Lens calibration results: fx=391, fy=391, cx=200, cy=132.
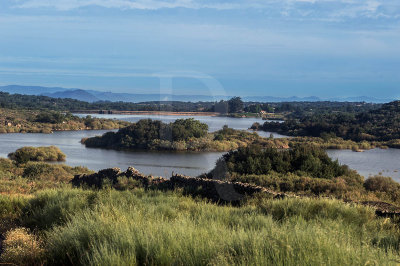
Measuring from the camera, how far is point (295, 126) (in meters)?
46.7

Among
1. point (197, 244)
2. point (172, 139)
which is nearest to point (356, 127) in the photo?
point (172, 139)

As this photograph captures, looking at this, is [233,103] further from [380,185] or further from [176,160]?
[380,185]

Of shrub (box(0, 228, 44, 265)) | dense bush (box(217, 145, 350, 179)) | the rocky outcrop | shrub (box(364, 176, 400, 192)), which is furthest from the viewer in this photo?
dense bush (box(217, 145, 350, 179))

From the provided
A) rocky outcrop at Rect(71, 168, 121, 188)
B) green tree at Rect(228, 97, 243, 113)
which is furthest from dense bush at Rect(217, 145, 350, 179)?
rocky outcrop at Rect(71, 168, 121, 188)

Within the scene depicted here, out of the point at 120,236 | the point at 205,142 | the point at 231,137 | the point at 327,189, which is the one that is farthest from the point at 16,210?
the point at 231,137

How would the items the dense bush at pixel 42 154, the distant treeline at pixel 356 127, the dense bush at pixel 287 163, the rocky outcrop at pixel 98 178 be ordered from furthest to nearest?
the distant treeline at pixel 356 127, the dense bush at pixel 42 154, the dense bush at pixel 287 163, the rocky outcrop at pixel 98 178

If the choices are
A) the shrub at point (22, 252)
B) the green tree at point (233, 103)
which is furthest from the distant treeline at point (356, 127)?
the shrub at point (22, 252)

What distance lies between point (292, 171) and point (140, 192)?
8.50 m

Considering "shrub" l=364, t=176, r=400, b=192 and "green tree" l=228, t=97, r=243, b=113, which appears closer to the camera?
"shrub" l=364, t=176, r=400, b=192

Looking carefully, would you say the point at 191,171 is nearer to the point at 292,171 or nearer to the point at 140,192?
A: the point at 292,171

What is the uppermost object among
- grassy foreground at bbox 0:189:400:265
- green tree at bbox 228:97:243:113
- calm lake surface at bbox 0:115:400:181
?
green tree at bbox 228:97:243:113

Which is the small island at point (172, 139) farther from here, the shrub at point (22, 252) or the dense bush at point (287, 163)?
the shrub at point (22, 252)

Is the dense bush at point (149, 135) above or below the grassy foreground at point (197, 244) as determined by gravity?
below

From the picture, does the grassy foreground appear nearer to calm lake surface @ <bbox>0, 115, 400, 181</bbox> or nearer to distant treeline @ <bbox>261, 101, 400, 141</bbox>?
A: calm lake surface @ <bbox>0, 115, 400, 181</bbox>
